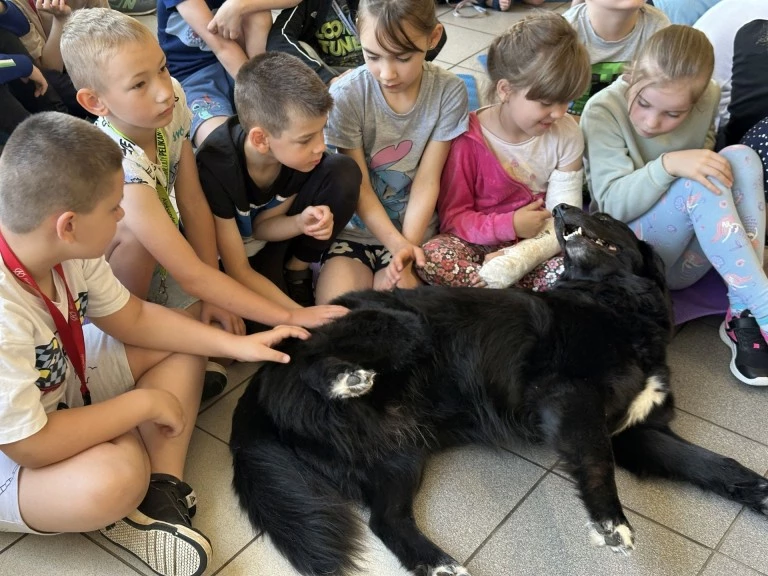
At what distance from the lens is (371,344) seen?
1.71 m

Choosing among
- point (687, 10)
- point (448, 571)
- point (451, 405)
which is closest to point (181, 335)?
point (451, 405)

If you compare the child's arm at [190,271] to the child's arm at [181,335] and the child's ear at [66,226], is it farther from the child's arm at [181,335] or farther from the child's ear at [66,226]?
the child's ear at [66,226]

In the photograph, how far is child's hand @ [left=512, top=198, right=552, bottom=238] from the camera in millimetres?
2166

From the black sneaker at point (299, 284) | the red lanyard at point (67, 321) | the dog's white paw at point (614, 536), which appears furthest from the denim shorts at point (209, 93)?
the dog's white paw at point (614, 536)

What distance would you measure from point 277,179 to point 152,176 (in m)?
0.35

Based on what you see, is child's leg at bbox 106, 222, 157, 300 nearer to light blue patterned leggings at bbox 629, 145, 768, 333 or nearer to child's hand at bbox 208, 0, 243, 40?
child's hand at bbox 208, 0, 243, 40

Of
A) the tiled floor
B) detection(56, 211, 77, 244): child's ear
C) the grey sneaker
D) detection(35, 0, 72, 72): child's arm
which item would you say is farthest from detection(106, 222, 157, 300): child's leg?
the grey sneaker

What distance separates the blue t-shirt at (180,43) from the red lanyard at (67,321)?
1.22m

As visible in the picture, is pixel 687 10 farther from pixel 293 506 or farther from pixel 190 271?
pixel 293 506

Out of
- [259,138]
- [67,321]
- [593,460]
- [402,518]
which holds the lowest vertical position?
[402,518]

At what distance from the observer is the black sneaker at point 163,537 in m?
1.44

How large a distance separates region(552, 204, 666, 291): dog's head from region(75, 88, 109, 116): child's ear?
1.14m

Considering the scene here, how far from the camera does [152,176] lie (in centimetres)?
180

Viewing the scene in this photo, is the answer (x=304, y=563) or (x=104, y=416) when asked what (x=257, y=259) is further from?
(x=304, y=563)
